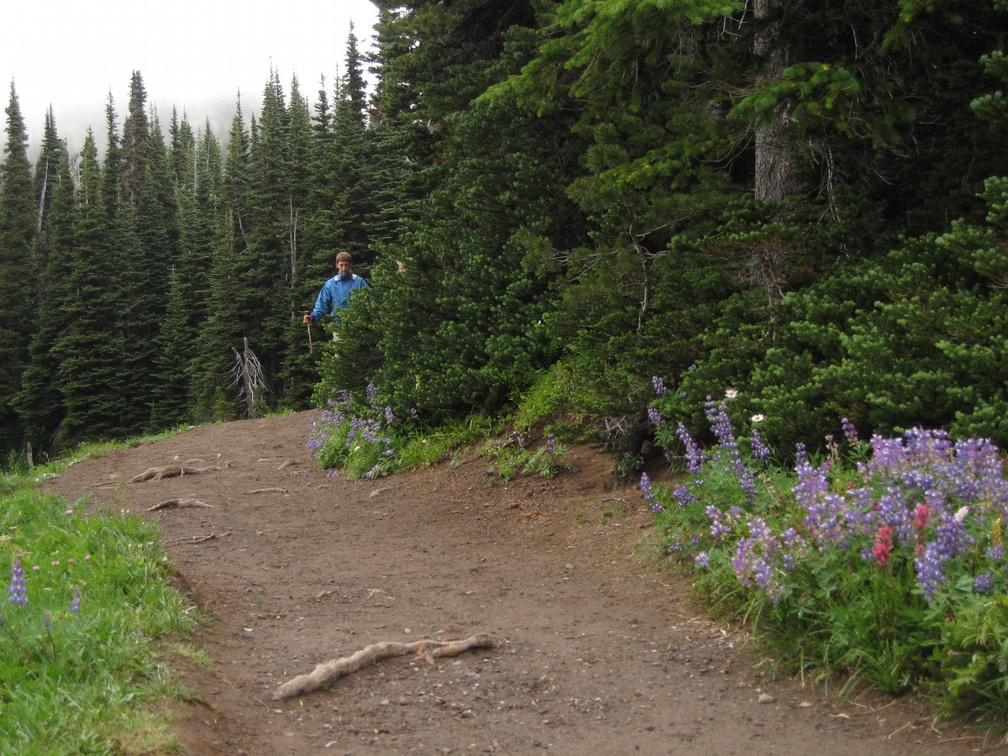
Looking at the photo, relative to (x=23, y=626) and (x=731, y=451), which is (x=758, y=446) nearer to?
(x=731, y=451)

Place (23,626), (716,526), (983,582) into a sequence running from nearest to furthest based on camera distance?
(983,582) → (23,626) → (716,526)

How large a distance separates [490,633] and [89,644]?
2.09m

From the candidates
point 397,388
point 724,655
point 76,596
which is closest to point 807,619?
point 724,655

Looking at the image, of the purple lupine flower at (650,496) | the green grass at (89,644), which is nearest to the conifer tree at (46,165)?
the green grass at (89,644)

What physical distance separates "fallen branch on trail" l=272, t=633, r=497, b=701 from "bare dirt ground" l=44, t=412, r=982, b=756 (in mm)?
42

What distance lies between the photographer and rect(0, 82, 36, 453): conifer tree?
52281mm

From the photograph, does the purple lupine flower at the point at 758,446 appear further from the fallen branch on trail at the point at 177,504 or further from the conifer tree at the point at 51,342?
the conifer tree at the point at 51,342

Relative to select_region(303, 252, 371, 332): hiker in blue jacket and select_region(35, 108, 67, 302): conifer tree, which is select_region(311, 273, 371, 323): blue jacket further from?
select_region(35, 108, 67, 302): conifer tree

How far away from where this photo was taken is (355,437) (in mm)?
10914

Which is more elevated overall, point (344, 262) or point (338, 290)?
point (344, 262)

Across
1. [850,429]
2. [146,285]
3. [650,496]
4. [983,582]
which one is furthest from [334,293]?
[146,285]

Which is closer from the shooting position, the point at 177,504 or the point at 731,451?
the point at 731,451

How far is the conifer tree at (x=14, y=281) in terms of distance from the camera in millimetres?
52281

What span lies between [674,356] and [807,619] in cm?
293
